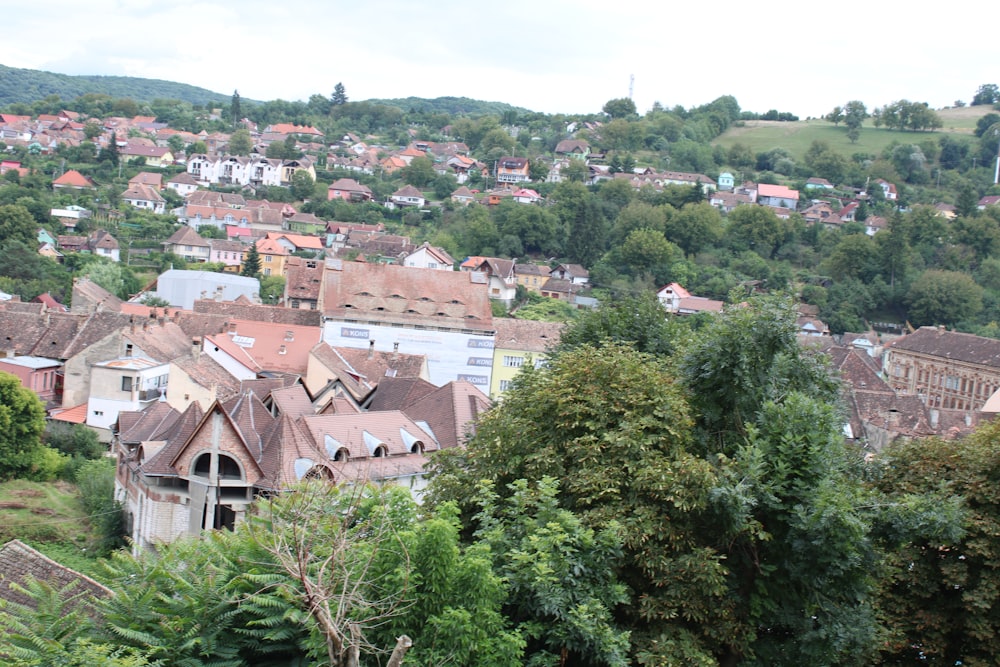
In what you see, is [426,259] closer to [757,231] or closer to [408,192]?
[757,231]

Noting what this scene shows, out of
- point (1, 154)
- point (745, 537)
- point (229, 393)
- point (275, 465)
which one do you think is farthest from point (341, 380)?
point (1, 154)

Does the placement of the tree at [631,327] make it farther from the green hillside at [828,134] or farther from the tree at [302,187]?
the green hillside at [828,134]

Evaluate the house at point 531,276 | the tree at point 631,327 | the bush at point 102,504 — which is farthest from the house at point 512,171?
the tree at point 631,327

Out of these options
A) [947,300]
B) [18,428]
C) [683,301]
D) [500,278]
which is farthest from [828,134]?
[18,428]

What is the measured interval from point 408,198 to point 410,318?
57133mm

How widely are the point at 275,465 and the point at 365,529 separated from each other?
1035 centimetres

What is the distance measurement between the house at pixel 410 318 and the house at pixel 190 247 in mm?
32572

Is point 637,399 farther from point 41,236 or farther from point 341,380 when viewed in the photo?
point 41,236

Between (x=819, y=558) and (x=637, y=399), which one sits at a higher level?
(x=637, y=399)

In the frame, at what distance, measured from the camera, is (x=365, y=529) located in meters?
10.3

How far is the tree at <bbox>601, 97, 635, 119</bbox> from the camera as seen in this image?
14900cm

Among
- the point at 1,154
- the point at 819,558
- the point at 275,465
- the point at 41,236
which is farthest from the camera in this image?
the point at 1,154

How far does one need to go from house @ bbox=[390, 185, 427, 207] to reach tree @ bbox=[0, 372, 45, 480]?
224 feet

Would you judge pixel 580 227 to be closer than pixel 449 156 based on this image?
Yes
